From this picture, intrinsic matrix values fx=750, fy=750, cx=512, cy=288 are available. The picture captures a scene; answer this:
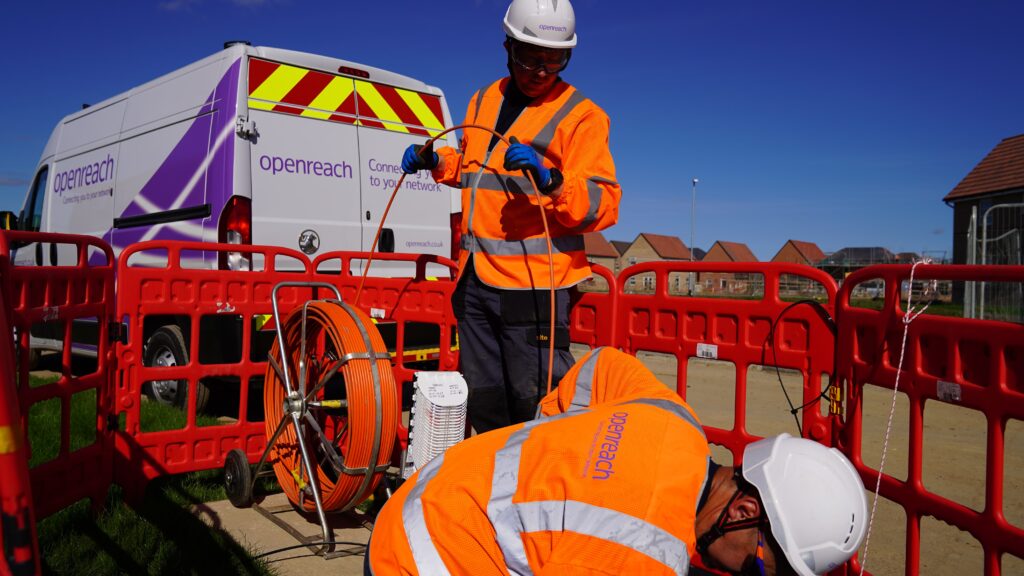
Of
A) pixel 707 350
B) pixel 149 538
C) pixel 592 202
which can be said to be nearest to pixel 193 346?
pixel 149 538

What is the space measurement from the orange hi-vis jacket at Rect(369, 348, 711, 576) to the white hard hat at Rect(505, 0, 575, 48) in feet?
5.71

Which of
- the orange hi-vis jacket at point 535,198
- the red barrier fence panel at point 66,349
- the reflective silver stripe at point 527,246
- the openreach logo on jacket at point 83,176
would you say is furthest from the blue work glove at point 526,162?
the openreach logo on jacket at point 83,176

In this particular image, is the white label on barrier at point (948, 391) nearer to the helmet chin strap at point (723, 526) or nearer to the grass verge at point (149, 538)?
the helmet chin strap at point (723, 526)

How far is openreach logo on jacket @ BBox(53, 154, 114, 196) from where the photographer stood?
7465mm

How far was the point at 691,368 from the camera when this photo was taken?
413 inches

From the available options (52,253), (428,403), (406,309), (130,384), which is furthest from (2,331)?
(52,253)

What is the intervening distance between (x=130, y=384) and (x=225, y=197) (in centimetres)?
192

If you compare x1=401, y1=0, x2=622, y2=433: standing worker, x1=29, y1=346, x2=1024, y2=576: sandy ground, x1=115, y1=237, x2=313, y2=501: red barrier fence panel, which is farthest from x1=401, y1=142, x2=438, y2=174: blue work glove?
x1=29, y1=346, x2=1024, y2=576: sandy ground

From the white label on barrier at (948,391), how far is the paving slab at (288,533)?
8.28ft

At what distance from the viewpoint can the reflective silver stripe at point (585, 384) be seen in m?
2.33

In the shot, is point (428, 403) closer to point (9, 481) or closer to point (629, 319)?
point (629, 319)

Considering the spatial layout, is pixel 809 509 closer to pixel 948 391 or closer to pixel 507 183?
pixel 948 391

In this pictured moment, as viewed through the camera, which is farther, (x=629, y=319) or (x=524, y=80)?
(x=629, y=319)

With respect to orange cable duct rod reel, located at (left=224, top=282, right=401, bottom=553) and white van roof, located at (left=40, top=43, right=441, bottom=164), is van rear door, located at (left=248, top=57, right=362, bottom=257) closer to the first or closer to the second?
white van roof, located at (left=40, top=43, right=441, bottom=164)
